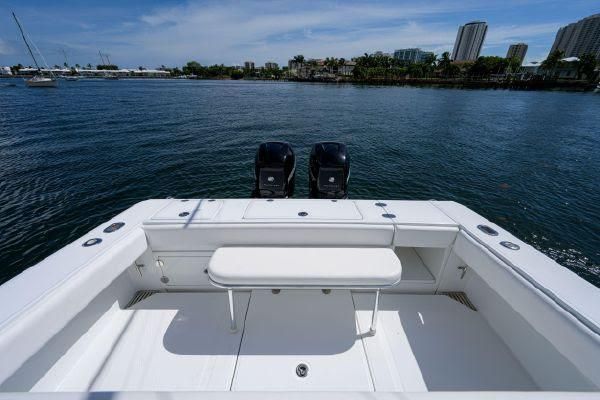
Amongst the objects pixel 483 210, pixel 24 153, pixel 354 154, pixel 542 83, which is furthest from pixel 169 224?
pixel 542 83

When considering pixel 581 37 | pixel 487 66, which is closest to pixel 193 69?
pixel 487 66

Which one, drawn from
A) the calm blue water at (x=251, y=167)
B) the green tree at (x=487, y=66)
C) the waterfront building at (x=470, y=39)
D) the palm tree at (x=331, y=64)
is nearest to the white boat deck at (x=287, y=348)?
the calm blue water at (x=251, y=167)

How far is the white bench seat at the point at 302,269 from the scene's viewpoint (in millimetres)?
1780

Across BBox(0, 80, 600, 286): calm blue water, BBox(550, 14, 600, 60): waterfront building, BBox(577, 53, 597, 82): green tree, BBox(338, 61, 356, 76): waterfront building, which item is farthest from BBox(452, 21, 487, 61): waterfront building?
BBox(0, 80, 600, 286): calm blue water

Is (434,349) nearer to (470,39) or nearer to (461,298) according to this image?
(461,298)

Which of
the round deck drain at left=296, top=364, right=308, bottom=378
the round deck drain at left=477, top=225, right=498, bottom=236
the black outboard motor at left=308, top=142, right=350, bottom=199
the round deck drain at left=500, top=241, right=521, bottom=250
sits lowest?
the round deck drain at left=296, top=364, right=308, bottom=378

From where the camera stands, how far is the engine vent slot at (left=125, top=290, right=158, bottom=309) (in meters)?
2.45

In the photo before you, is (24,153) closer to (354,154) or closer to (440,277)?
(354,154)

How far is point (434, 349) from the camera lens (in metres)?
2.07

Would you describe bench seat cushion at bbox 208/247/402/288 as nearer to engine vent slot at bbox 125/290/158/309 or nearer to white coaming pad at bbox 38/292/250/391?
white coaming pad at bbox 38/292/250/391

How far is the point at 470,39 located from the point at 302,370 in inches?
7563

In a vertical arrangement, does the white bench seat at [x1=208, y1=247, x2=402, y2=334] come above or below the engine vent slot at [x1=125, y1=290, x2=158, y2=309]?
above

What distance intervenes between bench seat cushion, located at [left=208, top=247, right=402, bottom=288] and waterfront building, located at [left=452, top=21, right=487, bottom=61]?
17917 cm

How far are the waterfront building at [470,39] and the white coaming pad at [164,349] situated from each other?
590 ft
